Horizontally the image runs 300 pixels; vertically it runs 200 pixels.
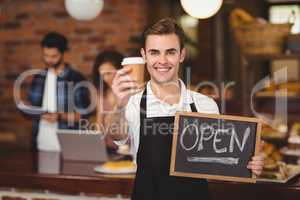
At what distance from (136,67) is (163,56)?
0.20m

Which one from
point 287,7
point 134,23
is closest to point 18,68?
point 134,23

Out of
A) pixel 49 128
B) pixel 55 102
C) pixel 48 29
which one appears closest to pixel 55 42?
pixel 55 102

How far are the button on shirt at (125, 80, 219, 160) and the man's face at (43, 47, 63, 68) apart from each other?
1.09 m

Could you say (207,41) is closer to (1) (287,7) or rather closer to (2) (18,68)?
(1) (287,7)

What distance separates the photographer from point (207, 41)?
19.6 feet

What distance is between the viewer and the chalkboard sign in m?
2.12

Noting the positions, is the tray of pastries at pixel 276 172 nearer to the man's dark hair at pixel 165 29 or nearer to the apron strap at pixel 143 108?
the apron strap at pixel 143 108

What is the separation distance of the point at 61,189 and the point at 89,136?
389mm

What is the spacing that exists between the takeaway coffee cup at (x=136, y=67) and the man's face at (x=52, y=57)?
3.26 ft

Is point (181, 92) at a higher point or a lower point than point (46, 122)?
higher

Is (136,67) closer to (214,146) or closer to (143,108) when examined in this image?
(143,108)

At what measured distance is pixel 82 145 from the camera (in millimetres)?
3016

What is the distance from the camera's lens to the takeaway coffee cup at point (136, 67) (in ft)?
7.45

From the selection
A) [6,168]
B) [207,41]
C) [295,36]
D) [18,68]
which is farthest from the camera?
[207,41]
